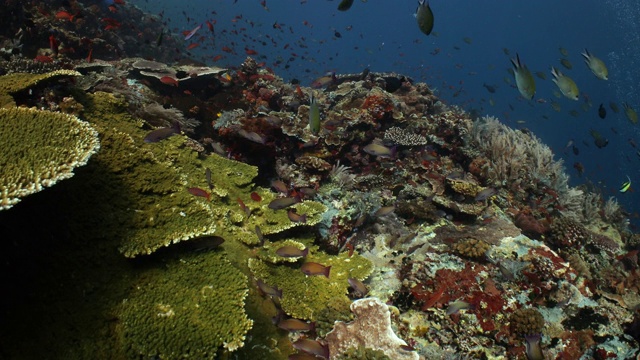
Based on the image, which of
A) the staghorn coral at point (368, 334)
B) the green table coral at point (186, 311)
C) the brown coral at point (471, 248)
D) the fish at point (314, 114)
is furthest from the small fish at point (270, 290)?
the brown coral at point (471, 248)

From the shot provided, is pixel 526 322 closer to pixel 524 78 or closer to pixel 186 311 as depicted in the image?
pixel 524 78

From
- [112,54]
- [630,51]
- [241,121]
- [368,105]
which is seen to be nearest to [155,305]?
[241,121]

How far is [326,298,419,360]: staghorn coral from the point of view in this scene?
3.94 meters

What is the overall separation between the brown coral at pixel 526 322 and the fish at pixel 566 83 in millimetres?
4183

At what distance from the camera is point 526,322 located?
4.50m

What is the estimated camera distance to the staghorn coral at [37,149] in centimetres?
273

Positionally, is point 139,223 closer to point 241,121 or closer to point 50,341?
point 50,341

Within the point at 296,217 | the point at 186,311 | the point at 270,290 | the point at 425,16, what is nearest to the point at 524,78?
the point at 425,16

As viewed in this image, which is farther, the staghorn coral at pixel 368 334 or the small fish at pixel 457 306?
the small fish at pixel 457 306

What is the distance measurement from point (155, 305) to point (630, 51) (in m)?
150

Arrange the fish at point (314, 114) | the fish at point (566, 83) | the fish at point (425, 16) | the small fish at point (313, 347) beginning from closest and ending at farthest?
the small fish at point (313, 347) < the fish at point (425, 16) < the fish at point (314, 114) < the fish at point (566, 83)

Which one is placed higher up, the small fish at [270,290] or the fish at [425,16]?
the fish at [425,16]

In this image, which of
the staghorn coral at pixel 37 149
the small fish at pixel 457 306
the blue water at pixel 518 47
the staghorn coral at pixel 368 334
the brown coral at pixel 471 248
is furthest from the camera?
the blue water at pixel 518 47

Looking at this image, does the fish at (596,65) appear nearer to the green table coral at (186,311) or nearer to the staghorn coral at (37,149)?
the green table coral at (186,311)
